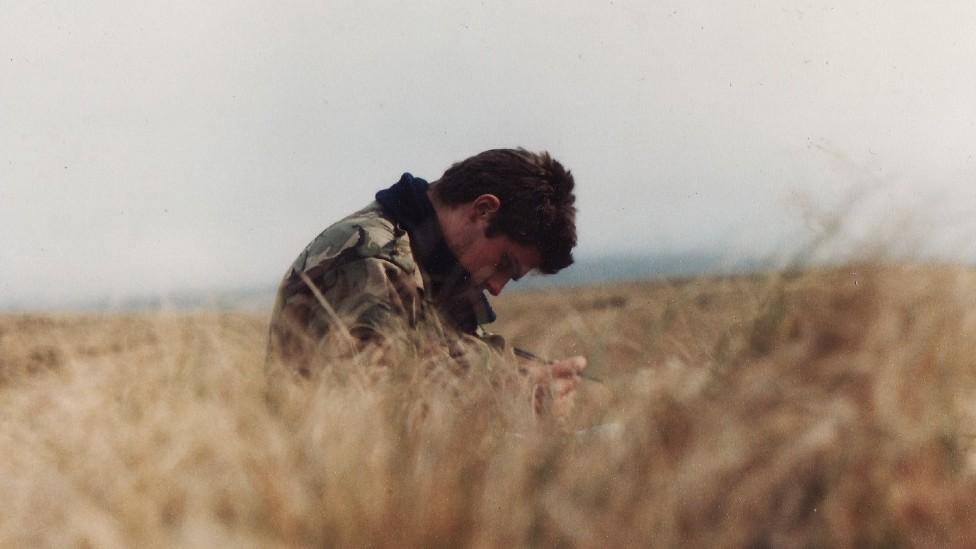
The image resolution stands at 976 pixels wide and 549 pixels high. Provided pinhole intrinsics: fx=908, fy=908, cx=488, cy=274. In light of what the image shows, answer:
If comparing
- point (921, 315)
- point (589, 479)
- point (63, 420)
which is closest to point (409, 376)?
point (589, 479)

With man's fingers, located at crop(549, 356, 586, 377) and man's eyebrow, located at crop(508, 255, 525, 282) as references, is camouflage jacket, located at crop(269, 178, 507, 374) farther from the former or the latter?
man's eyebrow, located at crop(508, 255, 525, 282)

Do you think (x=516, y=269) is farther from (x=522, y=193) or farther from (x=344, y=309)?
(x=344, y=309)

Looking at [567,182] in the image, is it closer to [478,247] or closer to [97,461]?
[478,247]

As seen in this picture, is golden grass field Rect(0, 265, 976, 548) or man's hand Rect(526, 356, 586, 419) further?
man's hand Rect(526, 356, 586, 419)

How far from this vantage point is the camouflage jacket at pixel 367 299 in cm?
232

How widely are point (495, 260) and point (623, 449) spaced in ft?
6.38

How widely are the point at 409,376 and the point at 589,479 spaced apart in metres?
0.57

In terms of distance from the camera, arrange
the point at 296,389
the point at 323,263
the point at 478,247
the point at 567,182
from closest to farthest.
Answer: the point at 296,389
the point at 323,263
the point at 478,247
the point at 567,182

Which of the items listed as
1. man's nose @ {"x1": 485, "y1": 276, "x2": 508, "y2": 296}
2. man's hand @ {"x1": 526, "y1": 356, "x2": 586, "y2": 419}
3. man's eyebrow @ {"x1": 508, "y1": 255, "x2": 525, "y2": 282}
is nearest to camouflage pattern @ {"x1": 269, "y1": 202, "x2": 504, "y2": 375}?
man's hand @ {"x1": 526, "y1": 356, "x2": 586, "y2": 419}

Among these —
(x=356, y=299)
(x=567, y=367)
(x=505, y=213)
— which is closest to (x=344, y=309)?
(x=356, y=299)

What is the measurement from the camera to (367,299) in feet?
8.39

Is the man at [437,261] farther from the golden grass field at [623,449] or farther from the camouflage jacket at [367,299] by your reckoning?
the golden grass field at [623,449]

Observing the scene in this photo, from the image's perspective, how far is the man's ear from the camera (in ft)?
10.9

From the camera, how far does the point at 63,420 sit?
2.11 meters
